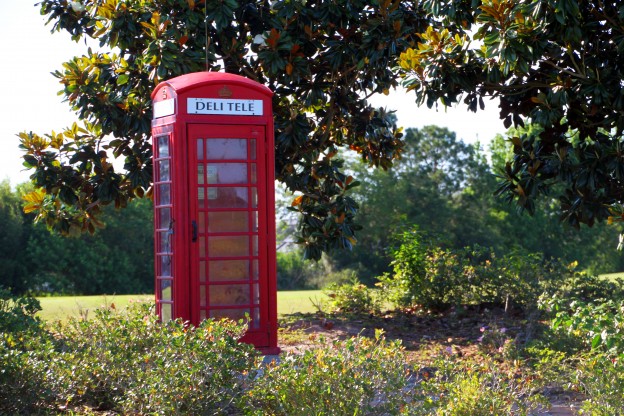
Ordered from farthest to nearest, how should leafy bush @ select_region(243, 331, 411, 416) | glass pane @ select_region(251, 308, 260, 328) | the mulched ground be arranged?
the mulched ground, glass pane @ select_region(251, 308, 260, 328), leafy bush @ select_region(243, 331, 411, 416)

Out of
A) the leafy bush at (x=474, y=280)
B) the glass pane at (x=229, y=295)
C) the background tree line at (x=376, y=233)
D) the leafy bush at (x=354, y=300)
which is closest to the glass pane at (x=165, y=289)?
the glass pane at (x=229, y=295)

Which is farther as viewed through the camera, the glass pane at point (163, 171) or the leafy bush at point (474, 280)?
the leafy bush at point (474, 280)

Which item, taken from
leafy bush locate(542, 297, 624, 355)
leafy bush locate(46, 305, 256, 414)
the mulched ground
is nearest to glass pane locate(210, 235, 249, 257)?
the mulched ground

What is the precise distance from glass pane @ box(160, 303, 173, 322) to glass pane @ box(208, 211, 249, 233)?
94cm

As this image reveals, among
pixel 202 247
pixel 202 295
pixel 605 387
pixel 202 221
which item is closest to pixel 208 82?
pixel 202 221

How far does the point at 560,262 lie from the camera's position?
37.3 ft

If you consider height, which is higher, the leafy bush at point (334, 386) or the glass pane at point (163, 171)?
the glass pane at point (163, 171)

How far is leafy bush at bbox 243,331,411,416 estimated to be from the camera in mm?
5035

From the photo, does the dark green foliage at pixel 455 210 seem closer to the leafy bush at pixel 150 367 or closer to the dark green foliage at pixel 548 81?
the dark green foliage at pixel 548 81

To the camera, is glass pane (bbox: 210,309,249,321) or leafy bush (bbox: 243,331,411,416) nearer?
leafy bush (bbox: 243,331,411,416)

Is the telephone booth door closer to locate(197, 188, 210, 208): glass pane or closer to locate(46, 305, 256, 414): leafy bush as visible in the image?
locate(197, 188, 210, 208): glass pane

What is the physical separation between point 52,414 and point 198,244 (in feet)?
9.23

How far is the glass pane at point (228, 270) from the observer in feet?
27.6

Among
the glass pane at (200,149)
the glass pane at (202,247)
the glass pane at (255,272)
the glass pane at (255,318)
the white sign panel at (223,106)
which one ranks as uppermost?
the white sign panel at (223,106)
